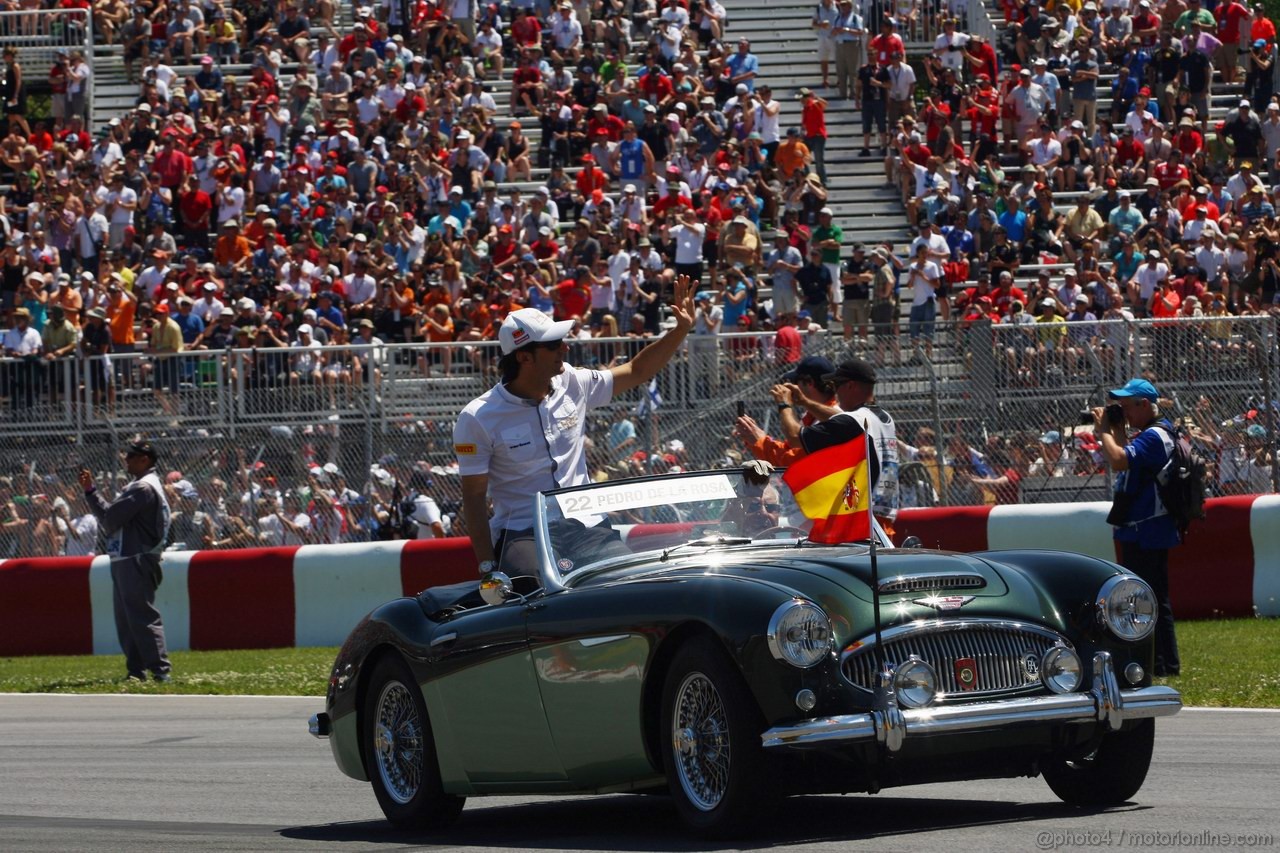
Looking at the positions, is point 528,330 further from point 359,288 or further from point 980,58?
point 980,58

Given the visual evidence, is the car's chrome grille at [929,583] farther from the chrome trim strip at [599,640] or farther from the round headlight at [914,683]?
the chrome trim strip at [599,640]

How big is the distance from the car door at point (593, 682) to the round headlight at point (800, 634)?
21.1 inches

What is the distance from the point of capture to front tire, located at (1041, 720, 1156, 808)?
6992 millimetres

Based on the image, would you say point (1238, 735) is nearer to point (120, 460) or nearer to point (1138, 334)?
point (1138, 334)

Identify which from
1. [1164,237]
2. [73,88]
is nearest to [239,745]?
[1164,237]

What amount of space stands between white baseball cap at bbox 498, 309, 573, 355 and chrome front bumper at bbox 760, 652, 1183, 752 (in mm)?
2512

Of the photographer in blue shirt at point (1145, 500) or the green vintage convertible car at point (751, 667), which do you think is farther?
the photographer in blue shirt at point (1145, 500)

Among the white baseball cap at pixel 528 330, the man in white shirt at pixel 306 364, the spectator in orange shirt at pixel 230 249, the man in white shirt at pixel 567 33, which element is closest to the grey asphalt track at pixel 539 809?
the white baseball cap at pixel 528 330

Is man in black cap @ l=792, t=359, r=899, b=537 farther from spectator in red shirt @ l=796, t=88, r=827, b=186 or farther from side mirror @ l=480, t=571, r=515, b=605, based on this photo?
spectator in red shirt @ l=796, t=88, r=827, b=186

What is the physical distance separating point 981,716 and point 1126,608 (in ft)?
2.67

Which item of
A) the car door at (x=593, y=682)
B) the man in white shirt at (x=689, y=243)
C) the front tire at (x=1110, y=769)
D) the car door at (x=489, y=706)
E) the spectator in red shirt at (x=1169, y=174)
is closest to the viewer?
the car door at (x=593, y=682)

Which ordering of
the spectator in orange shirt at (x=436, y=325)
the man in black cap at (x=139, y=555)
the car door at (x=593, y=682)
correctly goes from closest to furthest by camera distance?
the car door at (x=593, y=682), the man in black cap at (x=139, y=555), the spectator in orange shirt at (x=436, y=325)

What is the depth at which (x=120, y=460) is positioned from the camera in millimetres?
18219

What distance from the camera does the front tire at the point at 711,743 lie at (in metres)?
6.39
